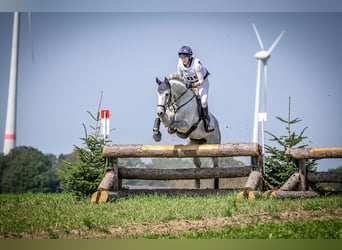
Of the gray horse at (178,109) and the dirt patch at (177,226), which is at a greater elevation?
the gray horse at (178,109)

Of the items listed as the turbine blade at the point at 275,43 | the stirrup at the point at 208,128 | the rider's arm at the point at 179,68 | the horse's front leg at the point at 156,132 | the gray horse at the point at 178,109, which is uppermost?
the turbine blade at the point at 275,43

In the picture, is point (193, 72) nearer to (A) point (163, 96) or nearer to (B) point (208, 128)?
(A) point (163, 96)

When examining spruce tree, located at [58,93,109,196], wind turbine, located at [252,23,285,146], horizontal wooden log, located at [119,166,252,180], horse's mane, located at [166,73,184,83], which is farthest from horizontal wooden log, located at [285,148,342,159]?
spruce tree, located at [58,93,109,196]

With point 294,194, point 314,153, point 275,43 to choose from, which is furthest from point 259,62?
point 294,194

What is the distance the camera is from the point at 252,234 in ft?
22.6

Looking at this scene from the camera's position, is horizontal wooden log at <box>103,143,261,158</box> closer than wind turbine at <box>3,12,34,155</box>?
Yes

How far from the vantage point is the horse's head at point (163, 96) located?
8781 millimetres

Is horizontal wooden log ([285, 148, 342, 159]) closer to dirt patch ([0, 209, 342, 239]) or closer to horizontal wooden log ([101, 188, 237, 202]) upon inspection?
horizontal wooden log ([101, 188, 237, 202])

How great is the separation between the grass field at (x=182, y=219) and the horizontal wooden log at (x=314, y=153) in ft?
1.83

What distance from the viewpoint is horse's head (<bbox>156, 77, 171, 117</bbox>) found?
8781mm

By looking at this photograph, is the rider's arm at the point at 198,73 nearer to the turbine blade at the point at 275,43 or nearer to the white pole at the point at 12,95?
the turbine blade at the point at 275,43

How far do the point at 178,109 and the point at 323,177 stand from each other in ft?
7.05

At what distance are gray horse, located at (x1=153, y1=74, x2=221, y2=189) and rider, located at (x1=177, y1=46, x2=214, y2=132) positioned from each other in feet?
0.26

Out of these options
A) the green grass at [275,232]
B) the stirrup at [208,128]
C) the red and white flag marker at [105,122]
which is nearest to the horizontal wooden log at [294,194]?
the stirrup at [208,128]
